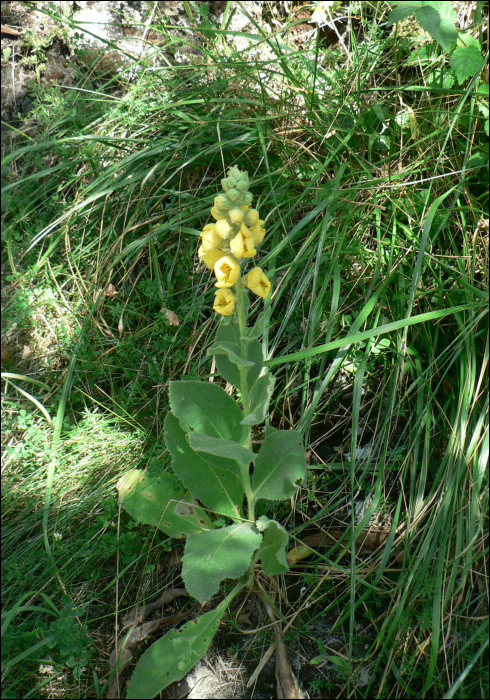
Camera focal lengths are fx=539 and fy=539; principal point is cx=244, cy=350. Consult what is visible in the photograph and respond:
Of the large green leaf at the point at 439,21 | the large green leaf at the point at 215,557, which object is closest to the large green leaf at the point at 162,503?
the large green leaf at the point at 215,557

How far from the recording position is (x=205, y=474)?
65.7 inches

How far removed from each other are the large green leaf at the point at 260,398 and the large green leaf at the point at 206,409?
0.13 metres

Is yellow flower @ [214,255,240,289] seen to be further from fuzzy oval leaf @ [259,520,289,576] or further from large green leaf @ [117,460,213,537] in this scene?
large green leaf @ [117,460,213,537]

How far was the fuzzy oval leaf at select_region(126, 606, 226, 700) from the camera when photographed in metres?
1.39

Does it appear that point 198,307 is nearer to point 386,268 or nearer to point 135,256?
point 135,256

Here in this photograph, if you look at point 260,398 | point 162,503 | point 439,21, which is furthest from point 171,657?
point 439,21

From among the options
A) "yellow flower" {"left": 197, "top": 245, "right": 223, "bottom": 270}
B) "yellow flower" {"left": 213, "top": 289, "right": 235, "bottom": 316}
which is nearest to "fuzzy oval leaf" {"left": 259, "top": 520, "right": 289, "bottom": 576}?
"yellow flower" {"left": 213, "top": 289, "right": 235, "bottom": 316}

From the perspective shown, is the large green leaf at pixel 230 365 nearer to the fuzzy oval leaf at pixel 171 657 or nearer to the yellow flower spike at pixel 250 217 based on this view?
the yellow flower spike at pixel 250 217

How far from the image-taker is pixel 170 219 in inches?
89.0

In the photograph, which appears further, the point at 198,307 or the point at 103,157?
the point at 103,157

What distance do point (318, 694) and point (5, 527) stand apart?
3.84 ft

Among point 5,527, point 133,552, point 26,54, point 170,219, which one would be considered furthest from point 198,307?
point 26,54

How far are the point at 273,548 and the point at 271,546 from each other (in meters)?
0.01

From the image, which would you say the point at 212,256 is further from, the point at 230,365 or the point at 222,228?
the point at 230,365
